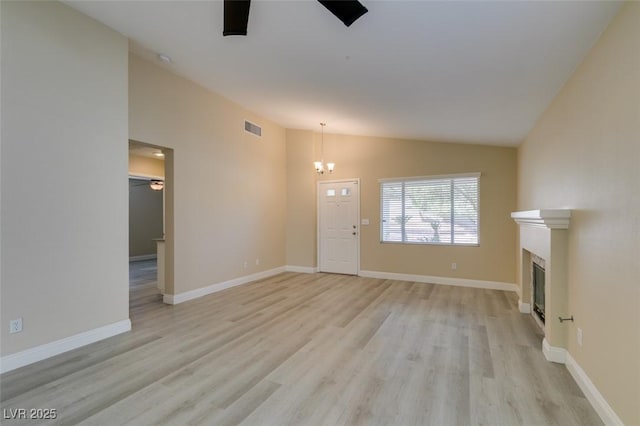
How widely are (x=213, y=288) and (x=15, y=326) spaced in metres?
2.70

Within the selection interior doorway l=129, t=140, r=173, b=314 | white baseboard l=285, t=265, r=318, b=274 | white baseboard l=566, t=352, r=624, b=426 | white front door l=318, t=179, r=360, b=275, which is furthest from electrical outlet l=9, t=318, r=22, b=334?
white front door l=318, t=179, r=360, b=275

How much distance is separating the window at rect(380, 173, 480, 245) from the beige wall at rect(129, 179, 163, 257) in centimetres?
731

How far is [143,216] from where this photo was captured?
9.66 meters

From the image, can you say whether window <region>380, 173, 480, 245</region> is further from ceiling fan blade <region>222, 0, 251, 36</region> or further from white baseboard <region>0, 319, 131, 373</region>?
white baseboard <region>0, 319, 131, 373</region>

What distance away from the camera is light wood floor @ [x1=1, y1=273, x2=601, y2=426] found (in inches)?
81.9

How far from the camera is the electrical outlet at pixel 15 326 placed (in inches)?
104

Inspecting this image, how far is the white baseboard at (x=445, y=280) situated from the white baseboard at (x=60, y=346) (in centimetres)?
456

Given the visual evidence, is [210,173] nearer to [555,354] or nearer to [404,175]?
[404,175]

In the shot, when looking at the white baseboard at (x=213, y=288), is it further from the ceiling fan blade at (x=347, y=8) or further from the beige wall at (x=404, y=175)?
the ceiling fan blade at (x=347, y=8)

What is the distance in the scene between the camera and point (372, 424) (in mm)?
1972

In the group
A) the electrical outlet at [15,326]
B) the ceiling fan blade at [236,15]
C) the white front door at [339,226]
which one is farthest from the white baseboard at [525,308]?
the electrical outlet at [15,326]

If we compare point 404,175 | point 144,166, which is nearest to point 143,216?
point 144,166

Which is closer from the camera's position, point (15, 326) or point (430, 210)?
point (15, 326)

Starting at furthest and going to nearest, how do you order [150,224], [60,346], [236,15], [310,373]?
1. [150,224]
2. [60,346]
3. [310,373]
4. [236,15]
